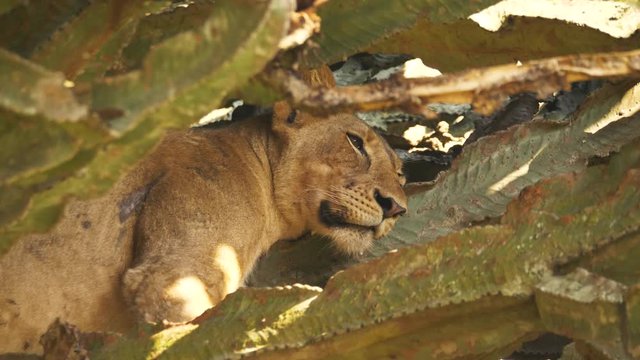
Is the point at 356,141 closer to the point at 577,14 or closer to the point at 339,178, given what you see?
the point at 339,178

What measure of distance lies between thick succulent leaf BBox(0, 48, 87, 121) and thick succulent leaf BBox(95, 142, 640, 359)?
79cm

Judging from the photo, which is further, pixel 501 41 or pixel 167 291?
pixel 501 41

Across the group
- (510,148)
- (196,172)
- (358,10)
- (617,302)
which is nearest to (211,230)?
(196,172)

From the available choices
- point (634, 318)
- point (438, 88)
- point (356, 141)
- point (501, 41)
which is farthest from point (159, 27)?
point (356, 141)

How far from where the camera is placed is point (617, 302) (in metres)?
2.11

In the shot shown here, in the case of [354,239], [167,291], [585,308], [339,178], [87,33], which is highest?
[87,33]

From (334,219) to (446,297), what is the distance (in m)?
1.79

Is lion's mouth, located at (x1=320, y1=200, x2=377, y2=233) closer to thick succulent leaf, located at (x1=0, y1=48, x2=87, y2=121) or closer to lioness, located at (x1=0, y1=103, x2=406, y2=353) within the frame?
lioness, located at (x1=0, y1=103, x2=406, y2=353)

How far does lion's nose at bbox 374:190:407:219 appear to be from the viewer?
12.8 feet

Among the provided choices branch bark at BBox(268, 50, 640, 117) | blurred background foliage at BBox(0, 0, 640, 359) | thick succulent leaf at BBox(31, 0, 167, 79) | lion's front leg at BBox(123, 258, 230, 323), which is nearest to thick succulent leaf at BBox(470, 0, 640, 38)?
blurred background foliage at BBox(0, 0, 640, 359)

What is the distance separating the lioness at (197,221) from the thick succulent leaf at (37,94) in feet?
4.59

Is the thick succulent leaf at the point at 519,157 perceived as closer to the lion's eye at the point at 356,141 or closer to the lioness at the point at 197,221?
the lioness at the point at 197,221

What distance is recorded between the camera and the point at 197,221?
3590 millimetres

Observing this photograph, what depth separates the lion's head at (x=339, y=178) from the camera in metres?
3.99
